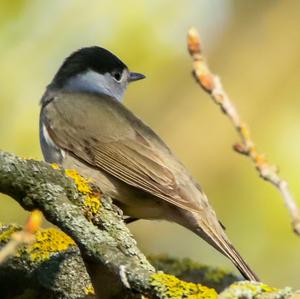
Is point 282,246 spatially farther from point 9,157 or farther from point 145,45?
point 9,157

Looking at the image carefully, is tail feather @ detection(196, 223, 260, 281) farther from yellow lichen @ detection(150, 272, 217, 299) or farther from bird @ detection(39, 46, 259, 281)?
yellow lichen @ detection(150, 272, 217, 299)

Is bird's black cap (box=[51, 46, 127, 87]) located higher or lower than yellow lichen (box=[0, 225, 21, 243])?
higher

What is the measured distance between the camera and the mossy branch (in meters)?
3.30

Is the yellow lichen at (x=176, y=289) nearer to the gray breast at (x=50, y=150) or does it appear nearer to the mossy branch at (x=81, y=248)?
the mossy branch at (x=81, y=248)

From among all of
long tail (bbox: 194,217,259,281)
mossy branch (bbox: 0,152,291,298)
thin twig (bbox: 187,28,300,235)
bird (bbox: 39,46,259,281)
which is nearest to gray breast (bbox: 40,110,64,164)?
bird (bbox: 39,46,259,281)

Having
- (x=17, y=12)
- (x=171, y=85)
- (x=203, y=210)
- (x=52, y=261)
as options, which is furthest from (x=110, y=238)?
(x=17, y=12)

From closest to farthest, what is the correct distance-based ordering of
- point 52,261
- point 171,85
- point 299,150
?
point 52,261 < point 299,150 < point 171,85

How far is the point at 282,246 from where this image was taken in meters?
6.92

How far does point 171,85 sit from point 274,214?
4.42ft

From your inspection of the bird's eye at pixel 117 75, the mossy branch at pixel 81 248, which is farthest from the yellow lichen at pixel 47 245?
the bird's eye at pixel 117 75

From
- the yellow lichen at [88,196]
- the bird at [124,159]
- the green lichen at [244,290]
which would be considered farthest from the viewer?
the bird at [124,159]

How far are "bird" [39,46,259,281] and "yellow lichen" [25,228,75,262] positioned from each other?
134 centimetres

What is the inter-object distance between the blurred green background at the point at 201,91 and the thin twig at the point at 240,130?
2.25 m

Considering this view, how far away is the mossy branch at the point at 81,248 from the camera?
10.8ft
